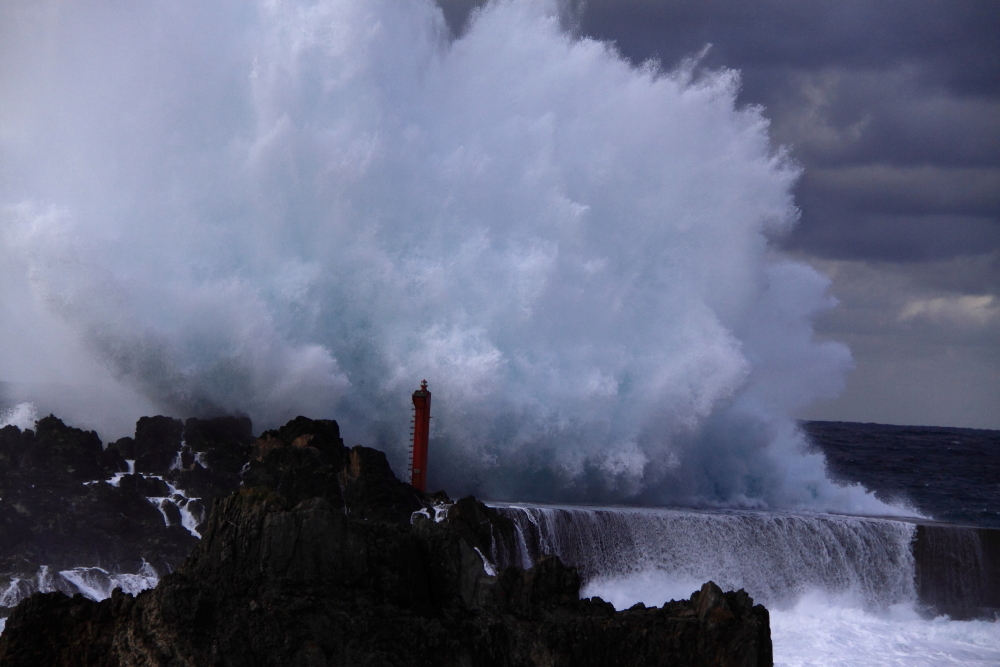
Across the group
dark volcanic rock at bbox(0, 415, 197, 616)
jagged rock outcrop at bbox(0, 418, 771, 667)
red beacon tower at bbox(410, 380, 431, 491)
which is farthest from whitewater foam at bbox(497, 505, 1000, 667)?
dark volcanic rock at bbox(0, 415, 197, 616)

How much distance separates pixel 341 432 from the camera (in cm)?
2023

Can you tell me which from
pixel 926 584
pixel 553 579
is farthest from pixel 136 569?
pixel 926 584

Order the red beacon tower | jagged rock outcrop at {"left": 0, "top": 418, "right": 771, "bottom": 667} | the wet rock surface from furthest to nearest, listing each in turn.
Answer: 1. the red beacon tower
2. the wet rock surface
3. jagged rock outcrop at {"left": 0, "top": 418, "right": 771, "bottom": 667}

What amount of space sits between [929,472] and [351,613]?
111ft

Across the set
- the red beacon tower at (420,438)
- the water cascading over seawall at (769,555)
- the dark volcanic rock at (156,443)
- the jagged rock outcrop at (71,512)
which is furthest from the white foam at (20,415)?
the water cascading over seawall at (769,555)

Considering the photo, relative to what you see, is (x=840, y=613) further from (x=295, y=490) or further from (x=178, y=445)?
(x=178, y=445)

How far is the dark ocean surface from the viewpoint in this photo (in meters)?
30.4

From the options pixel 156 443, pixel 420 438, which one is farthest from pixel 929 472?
pixel 156 443

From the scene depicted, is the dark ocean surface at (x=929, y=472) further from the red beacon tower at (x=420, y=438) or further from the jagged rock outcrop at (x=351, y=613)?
the jagged rock outcrop at (x=351, y=613)

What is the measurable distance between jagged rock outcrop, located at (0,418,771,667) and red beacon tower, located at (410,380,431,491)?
6.50 metres

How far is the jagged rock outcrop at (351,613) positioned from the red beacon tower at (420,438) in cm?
650

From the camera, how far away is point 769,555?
727 inches

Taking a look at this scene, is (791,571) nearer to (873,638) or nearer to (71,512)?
(873,638)

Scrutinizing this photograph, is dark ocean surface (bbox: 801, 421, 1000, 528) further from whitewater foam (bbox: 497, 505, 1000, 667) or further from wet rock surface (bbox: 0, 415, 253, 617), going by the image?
wet rock surface (bbox: 0, 415, 253, 617)
